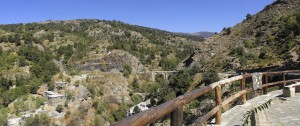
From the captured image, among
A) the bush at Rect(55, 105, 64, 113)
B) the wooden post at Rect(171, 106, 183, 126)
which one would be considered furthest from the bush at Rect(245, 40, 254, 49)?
the wooden post at Rect(171, 106, 183, 126)

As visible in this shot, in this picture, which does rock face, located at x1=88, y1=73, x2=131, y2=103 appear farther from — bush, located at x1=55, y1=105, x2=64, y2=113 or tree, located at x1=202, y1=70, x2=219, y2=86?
tree, located at x1=202, y1=70, x2=219, y2=86

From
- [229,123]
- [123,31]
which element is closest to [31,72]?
[123,31]

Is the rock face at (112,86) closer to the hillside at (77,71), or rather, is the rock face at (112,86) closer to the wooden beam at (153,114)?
the hillside at (77,71)

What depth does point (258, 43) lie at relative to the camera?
180 ft

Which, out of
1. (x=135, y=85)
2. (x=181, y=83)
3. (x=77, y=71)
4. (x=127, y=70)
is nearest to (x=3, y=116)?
(x=181, y=83)

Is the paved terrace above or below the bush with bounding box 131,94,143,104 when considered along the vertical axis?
above

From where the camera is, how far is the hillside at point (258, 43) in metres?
44.0

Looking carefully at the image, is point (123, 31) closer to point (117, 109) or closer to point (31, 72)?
point (31, 72)

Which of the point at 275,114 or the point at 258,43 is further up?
the point at 258,43

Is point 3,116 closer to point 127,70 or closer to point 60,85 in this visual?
point 60,85

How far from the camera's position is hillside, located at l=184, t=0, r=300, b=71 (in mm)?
44034

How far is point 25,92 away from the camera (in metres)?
66.3

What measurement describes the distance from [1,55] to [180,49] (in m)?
73.4

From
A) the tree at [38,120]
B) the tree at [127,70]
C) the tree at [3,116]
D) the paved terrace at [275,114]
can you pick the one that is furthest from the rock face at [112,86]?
the paved terrace at [275,114]
